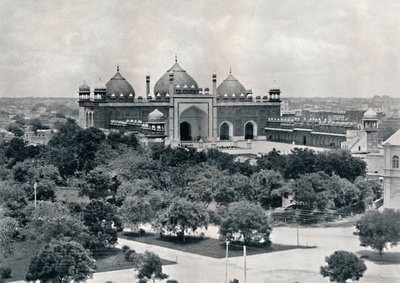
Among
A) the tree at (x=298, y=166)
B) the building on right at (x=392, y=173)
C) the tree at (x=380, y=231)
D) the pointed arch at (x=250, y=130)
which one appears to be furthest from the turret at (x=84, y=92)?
the tree at (x=380, y=231)

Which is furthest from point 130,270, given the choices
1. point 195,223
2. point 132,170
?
point 132,170

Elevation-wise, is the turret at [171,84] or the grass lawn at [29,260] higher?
the turret at [171,84]

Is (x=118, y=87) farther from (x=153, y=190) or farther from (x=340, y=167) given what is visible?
Result: (x=153, y=190)

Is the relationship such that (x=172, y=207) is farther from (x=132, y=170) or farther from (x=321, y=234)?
(x=132, y=170)

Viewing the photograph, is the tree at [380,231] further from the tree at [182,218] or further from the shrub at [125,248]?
the shrub at [125,248]

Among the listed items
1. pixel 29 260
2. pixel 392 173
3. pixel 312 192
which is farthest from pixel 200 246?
pixel 392 173

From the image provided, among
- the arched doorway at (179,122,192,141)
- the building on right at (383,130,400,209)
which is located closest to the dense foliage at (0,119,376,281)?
the building on right at (383,130,400,209)

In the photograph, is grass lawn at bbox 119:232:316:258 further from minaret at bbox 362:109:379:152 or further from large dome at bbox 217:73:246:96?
large dome at bbox 217:73:246:96
